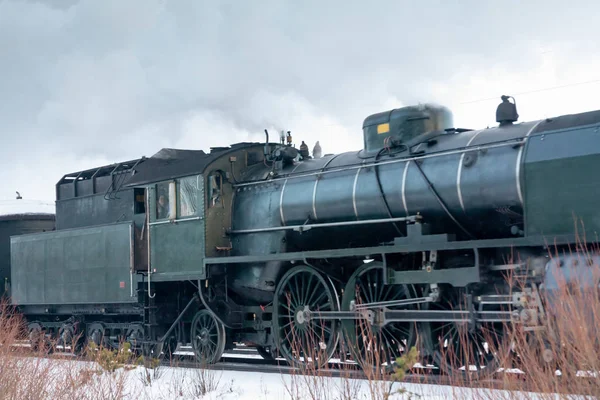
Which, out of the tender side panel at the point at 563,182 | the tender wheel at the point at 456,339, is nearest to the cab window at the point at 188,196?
the tender wheel at the point at 456,339

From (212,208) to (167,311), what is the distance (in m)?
2.36

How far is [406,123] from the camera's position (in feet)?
33.2

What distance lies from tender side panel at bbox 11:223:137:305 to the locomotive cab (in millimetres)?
5072

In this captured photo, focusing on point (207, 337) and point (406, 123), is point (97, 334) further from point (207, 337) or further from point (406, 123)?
point (406, 123)

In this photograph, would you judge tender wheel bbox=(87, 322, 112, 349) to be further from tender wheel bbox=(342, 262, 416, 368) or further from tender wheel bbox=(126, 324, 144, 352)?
tender wheel bbox=(342, 262, 416, 368)

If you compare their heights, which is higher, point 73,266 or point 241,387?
point 73,266

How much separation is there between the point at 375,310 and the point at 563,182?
9.78 ft

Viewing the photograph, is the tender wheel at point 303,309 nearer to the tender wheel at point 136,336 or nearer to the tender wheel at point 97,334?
the tender wheel at point 136,336

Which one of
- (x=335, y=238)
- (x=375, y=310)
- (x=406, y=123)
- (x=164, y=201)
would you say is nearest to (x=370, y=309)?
(x=375, y=310)

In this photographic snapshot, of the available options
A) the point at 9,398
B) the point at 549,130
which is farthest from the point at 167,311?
the point at 549,130

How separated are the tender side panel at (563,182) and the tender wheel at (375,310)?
221 centimetres

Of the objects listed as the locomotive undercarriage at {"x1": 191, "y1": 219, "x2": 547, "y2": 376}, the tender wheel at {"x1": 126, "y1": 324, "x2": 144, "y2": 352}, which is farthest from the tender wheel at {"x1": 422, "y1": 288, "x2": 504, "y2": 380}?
the tender wheel at {"x1": 126, "y1": 324, "x2": 144, "y2": 352}

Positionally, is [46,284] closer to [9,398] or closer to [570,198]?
[9,398]

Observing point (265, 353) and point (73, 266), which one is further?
point (73, 266)
